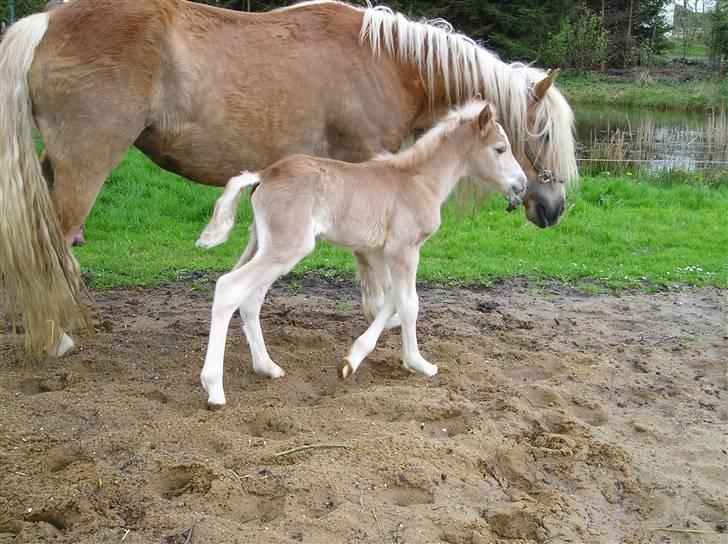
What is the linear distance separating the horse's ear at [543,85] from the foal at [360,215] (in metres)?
0.63

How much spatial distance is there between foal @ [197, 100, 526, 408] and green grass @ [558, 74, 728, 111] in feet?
75.3

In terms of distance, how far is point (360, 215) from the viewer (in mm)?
4035

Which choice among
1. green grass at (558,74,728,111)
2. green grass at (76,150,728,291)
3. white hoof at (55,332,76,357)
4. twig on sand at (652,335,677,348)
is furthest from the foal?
green grass at (558,74,728,111)

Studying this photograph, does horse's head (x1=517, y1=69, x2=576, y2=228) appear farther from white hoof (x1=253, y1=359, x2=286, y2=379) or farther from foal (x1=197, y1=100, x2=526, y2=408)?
white hoof (x1=253, y1=359, x2=286, y2=379)

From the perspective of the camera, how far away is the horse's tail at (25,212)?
4.05 m

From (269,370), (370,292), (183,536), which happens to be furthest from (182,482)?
(370,292)

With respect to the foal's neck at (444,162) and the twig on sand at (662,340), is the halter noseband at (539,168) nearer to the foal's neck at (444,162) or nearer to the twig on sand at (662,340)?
the foal's neck at (444,162)

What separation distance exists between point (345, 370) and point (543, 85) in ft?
7.55

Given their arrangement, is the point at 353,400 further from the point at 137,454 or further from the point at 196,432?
the point at 137,454

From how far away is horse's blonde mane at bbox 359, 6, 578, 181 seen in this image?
4.84m

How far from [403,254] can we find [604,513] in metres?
1.68

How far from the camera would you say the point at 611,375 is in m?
4.51

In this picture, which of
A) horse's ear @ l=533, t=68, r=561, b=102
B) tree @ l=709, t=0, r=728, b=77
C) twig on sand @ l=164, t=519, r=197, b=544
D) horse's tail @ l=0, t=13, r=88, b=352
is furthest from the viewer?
tree @ l=709, t=0, r=728, b=77

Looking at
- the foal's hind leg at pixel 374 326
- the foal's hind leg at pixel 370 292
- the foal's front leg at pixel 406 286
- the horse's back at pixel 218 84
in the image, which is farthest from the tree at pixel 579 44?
the foal's front leg at pixel 406 286
